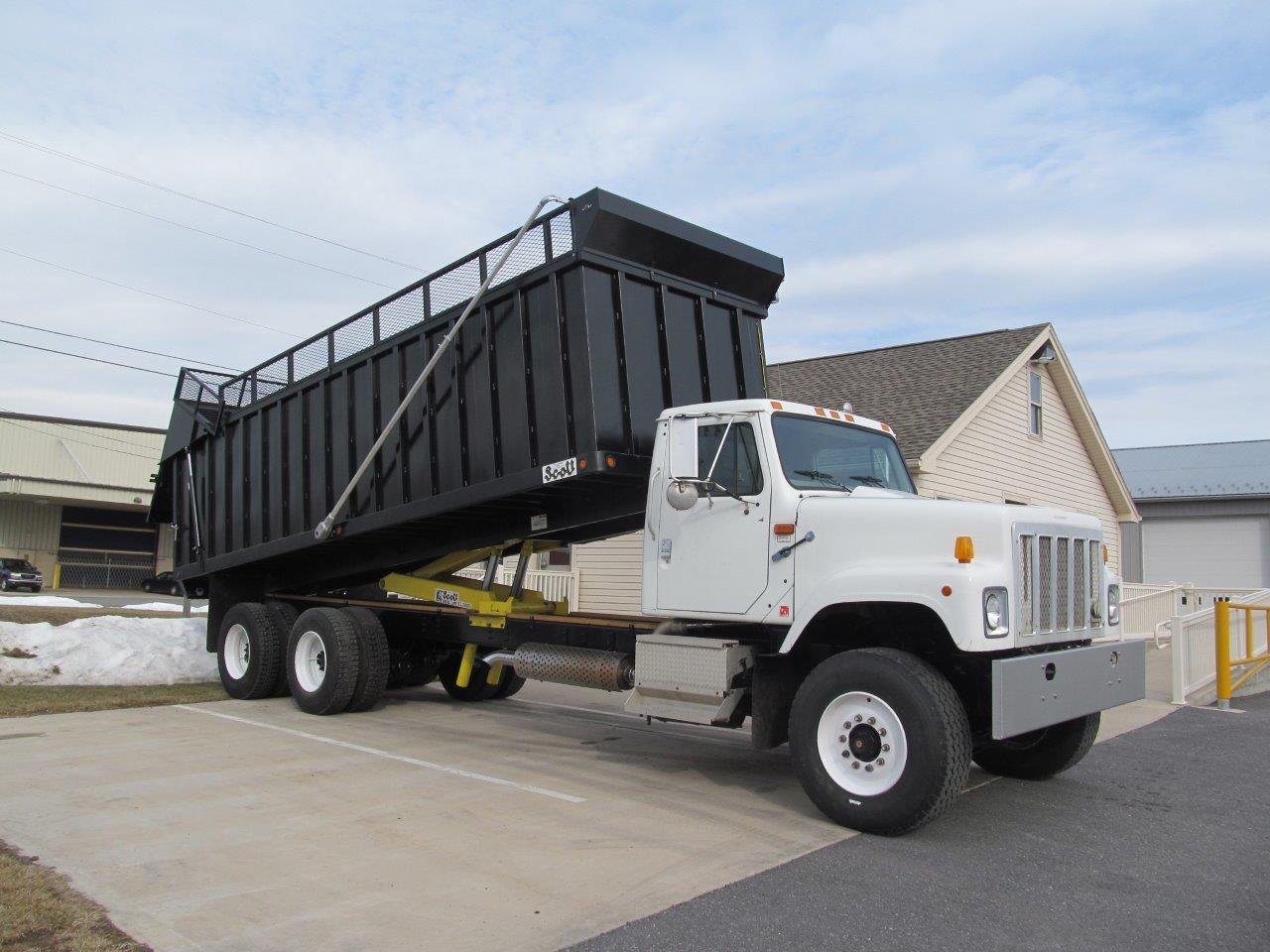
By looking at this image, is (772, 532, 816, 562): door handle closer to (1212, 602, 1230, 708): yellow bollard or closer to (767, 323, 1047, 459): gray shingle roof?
(1212, 602, 1230, 708): yellow bollard

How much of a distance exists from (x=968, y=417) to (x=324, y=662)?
1155 centimetres

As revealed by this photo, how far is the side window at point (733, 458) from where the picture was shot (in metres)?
7.01

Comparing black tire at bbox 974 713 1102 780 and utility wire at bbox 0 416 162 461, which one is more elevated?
utility wire at bbox 0 416 162 461

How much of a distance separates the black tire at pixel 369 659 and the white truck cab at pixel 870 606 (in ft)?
12.5

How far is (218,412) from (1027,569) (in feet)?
30.6

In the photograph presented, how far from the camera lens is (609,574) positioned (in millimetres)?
20266

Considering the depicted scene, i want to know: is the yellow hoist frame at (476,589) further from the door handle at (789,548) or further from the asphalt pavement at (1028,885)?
the asphalt pavement at (1028,885)

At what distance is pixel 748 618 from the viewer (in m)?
6.88

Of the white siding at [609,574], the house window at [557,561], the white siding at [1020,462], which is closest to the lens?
the white siding at [1020,462]

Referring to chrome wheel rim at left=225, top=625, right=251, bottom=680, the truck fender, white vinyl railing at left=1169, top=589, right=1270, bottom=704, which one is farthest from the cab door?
white vinyl railing at left=1169, top=589, right=1270, bottom=704

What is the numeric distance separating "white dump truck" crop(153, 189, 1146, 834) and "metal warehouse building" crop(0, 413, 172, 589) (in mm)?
37636

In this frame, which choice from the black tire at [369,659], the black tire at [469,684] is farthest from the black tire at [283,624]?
the black tire at [469,684]

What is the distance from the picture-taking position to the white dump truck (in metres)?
6.14

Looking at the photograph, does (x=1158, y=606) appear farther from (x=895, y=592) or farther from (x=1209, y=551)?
(x=1209, y=551)
